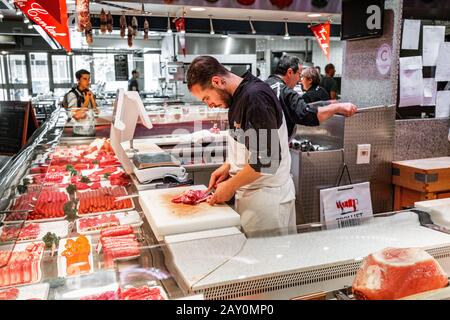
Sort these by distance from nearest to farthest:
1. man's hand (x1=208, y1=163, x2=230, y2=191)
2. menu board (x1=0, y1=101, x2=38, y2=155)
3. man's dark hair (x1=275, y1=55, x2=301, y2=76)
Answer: man's hand (x1=208, y1=163, x2=230, y2=191)
man's dark hair (x1=275, y1=55, x2=301, y2=76)
menu board (x1=0, y1=101, x2=38, y2=155)

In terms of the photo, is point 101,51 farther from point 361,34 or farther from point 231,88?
point 231,88

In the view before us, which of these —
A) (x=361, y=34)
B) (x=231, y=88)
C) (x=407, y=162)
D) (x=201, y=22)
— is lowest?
(x=407, y=162)

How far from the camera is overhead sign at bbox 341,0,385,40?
171 inches

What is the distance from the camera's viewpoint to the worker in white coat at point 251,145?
240 cm

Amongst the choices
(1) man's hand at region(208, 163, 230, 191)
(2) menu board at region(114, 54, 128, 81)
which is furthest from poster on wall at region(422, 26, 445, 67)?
(2) menu board at region(114, 54, 128, 81)

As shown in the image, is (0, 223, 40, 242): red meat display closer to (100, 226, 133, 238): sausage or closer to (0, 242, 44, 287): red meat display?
(0, 242, 44, 287): red meat display

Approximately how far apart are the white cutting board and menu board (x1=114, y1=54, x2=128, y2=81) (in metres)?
13.5

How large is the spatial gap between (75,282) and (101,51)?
14.0 meters

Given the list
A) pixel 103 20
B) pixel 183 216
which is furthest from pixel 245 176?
pixel 103 20

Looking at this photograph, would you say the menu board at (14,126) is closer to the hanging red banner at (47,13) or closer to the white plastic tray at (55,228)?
the hanging red banner at (47,13)

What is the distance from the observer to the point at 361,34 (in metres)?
4.54

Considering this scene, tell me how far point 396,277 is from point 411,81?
3.67 metres

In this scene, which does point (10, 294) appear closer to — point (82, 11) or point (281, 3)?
point (82, 11)
